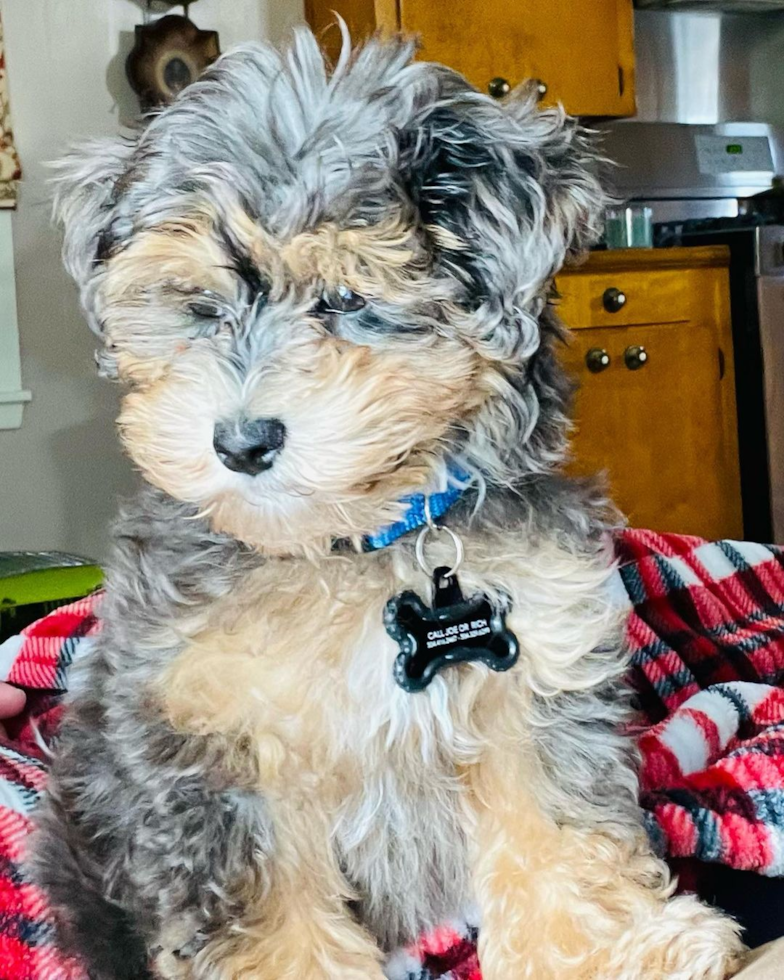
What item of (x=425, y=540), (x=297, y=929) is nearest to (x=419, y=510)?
(x=425, y=540)

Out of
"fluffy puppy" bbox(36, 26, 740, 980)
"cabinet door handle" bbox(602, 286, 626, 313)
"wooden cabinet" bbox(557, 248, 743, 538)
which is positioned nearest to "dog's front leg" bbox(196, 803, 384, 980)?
"fluffy puppy" bbox(36, 26, 740, 980)

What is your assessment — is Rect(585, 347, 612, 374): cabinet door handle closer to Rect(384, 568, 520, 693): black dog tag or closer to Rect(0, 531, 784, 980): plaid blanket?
Rect(0, 531, 784, 980): plaid blanket

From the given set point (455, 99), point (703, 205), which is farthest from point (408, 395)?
point (703, 205)

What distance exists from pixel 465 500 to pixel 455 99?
18.3 inches

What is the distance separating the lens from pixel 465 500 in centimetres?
141

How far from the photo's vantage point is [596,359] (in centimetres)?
380

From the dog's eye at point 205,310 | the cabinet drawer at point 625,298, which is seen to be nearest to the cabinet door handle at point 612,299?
the cabinet drawer at point 625,298

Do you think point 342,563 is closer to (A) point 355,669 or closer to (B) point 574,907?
(A) point 355,669

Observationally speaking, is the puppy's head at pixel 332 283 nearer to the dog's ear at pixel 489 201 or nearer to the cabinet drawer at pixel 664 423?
the dog's ear at pixel 489 201

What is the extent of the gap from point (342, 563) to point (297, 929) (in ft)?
1.35

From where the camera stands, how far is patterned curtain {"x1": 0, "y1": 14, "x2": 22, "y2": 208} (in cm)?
383

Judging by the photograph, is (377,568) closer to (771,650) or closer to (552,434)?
(552,434)

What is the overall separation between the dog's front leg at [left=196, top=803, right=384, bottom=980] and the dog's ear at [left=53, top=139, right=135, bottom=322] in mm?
690

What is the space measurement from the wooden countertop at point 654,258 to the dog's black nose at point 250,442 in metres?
2.62
